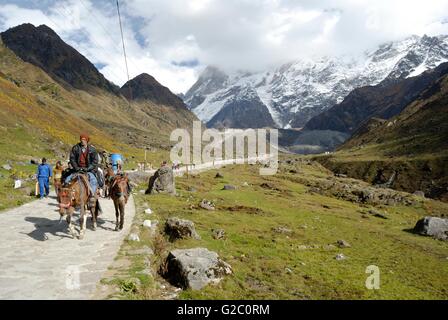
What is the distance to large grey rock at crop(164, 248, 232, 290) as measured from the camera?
14.7 m

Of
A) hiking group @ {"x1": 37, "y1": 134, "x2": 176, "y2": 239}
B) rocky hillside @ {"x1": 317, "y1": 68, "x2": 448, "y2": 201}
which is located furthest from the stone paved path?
rocky hillside @ {"x1": 317, "y1": 68, "x2": 448, "y2": 201}

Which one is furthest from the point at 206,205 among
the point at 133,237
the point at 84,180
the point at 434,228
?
the point at 434,228

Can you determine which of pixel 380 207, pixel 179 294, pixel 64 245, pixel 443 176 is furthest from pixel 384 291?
pixel 443 176

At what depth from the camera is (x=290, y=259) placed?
2175cm

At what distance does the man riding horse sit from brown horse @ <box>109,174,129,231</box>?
147 cm

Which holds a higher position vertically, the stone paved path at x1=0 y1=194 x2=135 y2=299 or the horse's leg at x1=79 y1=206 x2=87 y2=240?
the horse's leg at x1=79 y1=206 x2=87 y2=240

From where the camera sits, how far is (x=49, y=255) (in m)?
14.7

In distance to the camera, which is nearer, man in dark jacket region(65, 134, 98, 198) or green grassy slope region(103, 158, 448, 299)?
green grassy slope region(103, 158, 448, 299)

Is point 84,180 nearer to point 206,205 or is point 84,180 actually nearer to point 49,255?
point 49,255

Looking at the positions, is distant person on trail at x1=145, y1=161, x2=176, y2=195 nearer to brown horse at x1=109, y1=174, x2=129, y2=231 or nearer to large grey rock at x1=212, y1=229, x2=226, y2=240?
large grey rock at x1=212, y1=229, x2=226, y2=240

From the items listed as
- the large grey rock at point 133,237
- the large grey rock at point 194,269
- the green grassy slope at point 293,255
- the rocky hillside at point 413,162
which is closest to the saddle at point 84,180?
the large grey rock at point 133,237
